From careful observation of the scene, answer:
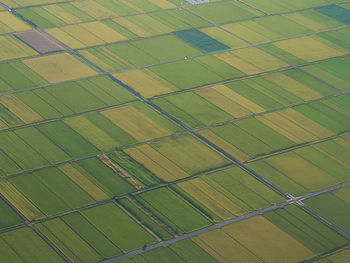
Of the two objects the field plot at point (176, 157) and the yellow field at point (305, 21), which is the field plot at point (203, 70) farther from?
the yellow field at point (305, 21)

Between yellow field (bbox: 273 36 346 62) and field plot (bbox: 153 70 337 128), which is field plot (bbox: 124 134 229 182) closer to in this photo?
field plot (bbox: 153 70 337 128)

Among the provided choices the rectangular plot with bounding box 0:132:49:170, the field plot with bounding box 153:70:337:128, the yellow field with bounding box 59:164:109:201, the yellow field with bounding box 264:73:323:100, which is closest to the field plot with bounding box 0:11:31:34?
the field plot with bounding box 153:70:337:128

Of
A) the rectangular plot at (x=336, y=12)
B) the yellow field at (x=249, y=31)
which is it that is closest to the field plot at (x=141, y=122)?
the yellow field at (x=249, y=31)

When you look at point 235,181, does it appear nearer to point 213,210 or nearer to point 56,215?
point 213,210

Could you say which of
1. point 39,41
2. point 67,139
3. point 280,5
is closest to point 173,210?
point 67,139

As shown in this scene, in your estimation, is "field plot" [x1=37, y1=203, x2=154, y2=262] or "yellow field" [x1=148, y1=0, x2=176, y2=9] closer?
"field plot" [x1=37, y1=203, x2=154, y2=262]
